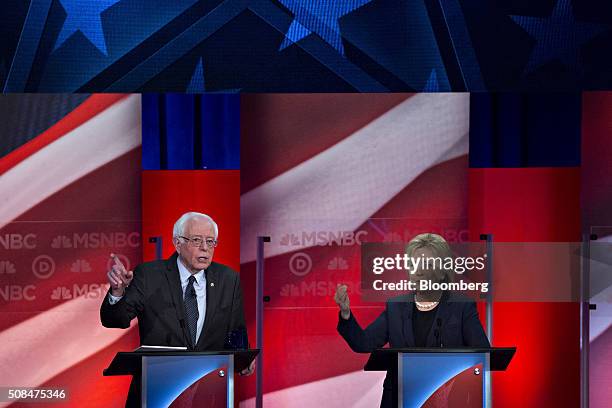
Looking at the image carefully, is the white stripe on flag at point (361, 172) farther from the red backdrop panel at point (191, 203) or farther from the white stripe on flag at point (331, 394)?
the white stripe on flag at point (331, 394)

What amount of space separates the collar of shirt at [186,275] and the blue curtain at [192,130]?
1.24 meters

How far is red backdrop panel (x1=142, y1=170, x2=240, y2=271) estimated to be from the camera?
231 inches

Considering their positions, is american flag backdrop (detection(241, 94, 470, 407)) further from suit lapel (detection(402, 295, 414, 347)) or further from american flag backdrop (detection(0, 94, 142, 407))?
suit lapel (detection(402, 295, 414, 347))

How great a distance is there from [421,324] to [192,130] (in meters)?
2.30

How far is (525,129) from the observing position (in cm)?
595

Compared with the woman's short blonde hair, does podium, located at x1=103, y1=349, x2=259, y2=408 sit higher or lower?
lower

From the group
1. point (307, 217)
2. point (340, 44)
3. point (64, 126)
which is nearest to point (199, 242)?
point (307, 217)

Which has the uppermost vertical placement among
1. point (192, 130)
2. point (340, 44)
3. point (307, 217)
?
point (340, 44)

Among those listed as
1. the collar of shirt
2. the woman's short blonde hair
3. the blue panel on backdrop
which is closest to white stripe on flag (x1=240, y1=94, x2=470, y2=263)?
the blue panel on backdrop

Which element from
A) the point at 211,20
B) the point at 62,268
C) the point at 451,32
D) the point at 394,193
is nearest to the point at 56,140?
the point at 62,268

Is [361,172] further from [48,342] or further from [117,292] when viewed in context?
[48,342]

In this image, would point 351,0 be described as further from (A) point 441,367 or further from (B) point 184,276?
(A) point 441,367

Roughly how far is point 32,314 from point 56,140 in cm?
118

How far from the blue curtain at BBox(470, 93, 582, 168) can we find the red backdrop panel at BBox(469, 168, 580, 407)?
0.30 ft
